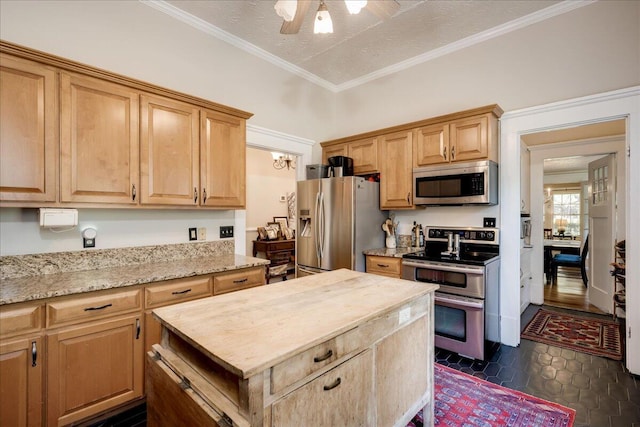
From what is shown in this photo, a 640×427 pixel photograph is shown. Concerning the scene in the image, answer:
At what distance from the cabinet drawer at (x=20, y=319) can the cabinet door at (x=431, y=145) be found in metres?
3.28

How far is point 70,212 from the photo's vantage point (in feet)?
6.64

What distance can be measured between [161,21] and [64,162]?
5.33 feet

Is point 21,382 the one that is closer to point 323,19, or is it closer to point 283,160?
point 323,19

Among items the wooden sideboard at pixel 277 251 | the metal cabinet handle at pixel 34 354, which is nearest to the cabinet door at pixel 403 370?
the metal cabinet handle at pixel 34 354

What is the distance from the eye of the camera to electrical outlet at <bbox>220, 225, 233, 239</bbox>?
304 centimetres

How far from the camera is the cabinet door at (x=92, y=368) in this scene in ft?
5.42

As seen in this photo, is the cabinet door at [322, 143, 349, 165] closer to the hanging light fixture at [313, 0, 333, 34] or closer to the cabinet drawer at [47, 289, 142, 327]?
the hanging light fixture at [313, 0, 333, 34]

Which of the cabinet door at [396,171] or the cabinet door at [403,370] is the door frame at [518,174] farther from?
the cabinet door at [403,370]

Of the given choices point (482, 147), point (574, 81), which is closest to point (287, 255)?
point (482, 147)

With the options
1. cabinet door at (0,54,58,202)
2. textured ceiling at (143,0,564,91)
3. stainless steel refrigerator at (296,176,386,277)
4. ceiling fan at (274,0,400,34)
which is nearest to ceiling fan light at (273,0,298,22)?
ceiling fan at (274,0,400,34)

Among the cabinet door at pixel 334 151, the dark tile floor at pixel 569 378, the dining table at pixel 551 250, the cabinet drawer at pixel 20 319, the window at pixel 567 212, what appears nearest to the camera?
the cabinet drawer at pixel 20 319

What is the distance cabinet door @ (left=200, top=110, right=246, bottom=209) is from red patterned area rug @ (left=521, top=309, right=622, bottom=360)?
3.37m

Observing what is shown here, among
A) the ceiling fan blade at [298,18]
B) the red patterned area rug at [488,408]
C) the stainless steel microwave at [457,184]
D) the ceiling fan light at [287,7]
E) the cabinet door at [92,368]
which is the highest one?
the ceiling fan blade at [298,18]

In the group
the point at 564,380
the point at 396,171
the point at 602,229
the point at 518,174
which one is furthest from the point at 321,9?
the point at 602,229
